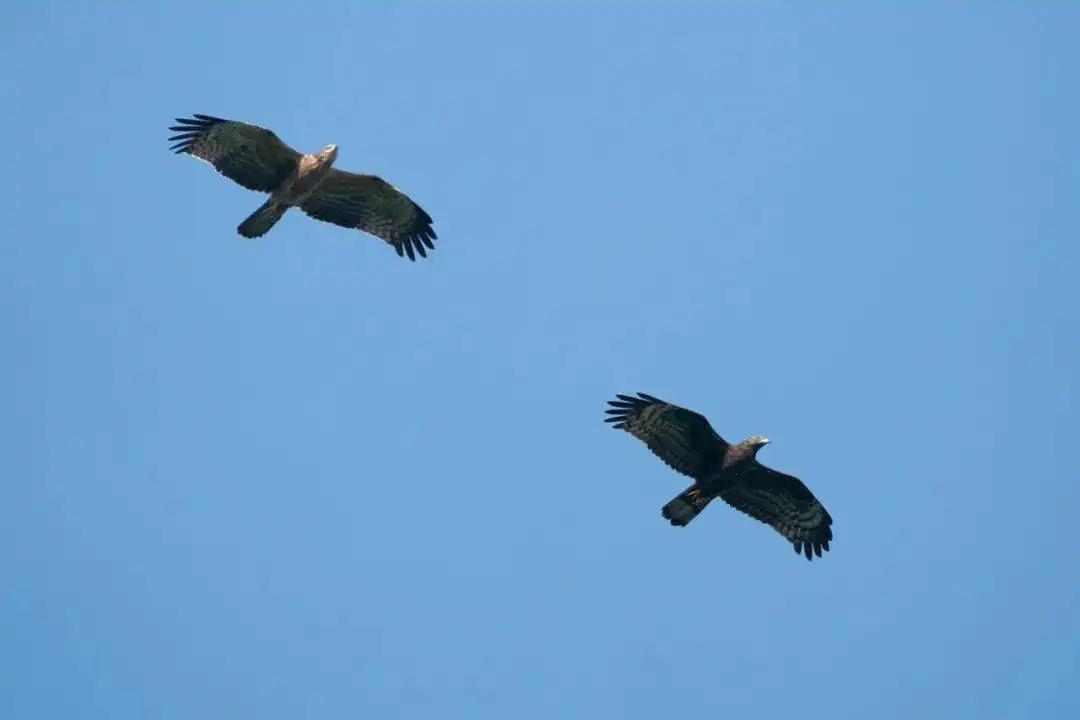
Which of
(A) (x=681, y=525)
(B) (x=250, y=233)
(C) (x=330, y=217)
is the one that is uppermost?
(C) (x=330, y=217)

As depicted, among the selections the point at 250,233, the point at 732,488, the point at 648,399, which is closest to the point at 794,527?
the point at 732,488

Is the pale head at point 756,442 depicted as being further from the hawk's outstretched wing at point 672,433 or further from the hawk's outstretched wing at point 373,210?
the hawk's outstretched wing at point 373,210

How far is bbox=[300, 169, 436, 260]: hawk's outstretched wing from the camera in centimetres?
1895

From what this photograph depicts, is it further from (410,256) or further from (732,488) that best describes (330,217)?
(732,488)

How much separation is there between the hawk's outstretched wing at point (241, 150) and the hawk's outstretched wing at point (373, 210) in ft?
2.34

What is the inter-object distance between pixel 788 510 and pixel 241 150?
25.8 ft

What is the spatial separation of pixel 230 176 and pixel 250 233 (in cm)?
83

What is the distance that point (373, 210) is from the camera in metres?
19.5

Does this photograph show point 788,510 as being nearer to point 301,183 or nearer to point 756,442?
point 756,442

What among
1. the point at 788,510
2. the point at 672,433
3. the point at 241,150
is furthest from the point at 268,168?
the point at 788,510

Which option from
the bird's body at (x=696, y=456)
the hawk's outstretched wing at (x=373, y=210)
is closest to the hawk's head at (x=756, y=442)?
the bird's body at (x=696, y=456)

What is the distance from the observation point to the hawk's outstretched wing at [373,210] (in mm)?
18953

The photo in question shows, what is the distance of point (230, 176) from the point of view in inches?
719

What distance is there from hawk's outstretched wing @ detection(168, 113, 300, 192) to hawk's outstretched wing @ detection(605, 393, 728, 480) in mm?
4898
